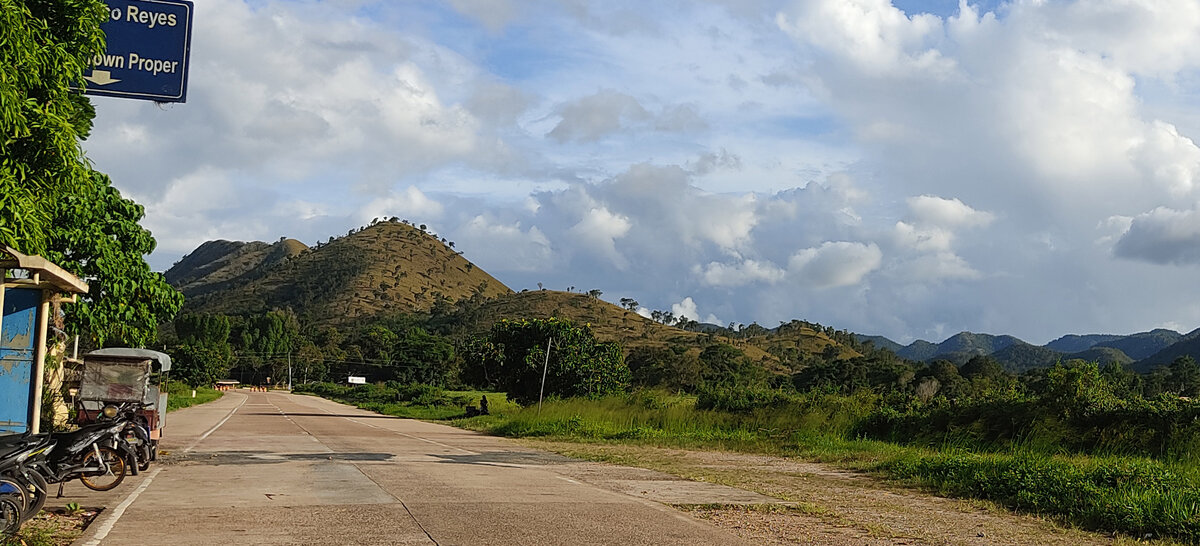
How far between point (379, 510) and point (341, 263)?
180 m

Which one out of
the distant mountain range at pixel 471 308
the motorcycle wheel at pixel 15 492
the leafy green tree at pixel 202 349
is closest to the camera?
the motorcycle wheel at pixel 15 492

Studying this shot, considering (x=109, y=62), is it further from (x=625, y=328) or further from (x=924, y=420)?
(x=625, y=328)

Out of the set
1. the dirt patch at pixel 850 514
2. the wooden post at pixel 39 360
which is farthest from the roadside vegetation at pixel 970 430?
the wooden post at pixel 39 360

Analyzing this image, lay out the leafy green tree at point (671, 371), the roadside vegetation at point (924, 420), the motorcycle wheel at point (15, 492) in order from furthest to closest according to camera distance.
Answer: the leafy green tree at point (671, 371) → the roadside vegetation at point (924, 420) → the motorcycle wheel at point (15, 492)

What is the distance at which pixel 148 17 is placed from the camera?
31.9ft

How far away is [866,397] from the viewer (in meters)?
30.0

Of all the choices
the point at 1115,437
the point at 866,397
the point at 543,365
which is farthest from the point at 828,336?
the point at 1115,437

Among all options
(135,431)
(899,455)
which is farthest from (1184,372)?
(135,431)

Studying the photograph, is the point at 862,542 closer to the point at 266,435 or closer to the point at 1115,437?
the point at 1115,437

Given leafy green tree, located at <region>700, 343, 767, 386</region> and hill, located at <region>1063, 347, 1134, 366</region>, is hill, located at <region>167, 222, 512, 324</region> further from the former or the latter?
hill, located at <region>1063, 347, 1134, 366</region>

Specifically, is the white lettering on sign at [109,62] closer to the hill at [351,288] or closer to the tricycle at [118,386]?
the tricycle at [118,386]

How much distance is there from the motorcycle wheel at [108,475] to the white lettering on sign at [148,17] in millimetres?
6575

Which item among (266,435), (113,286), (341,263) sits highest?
(341,263)

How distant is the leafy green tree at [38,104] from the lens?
8008 millimetres
